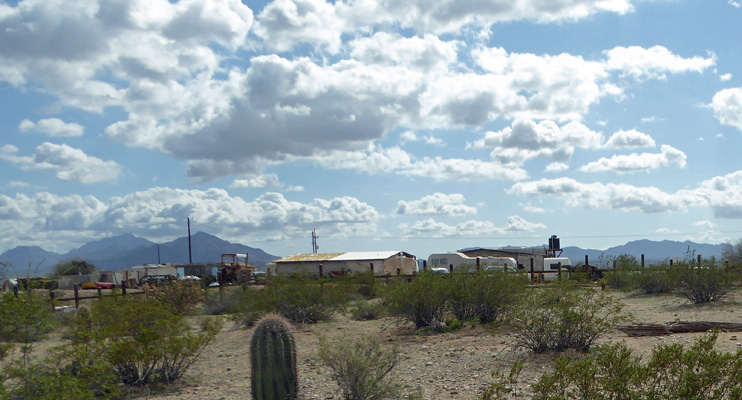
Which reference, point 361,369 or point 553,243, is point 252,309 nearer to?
point 361,369

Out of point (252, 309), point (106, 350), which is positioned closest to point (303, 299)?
point (252, 309)

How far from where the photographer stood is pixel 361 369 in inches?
325

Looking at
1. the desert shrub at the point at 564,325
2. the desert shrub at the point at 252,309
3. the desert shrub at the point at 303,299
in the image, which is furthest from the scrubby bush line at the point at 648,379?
the desert shrub at the point at 303,299

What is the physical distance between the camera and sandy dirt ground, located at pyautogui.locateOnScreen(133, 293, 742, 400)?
9.16 meters

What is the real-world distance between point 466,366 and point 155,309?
5910 mm

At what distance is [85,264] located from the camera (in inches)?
2623

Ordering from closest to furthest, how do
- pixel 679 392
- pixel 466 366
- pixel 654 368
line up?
pixel 679 392
pixel 654 368
pixel 466 366

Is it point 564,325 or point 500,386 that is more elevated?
point 500,386

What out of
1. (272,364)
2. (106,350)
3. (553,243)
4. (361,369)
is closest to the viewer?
(272,364)

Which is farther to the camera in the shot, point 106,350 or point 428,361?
point 428,361

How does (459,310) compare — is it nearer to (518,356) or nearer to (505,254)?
(518,356)

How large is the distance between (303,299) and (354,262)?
2839 centimetres

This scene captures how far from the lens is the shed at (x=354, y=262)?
45.6m

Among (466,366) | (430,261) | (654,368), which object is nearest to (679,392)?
(654,368)
